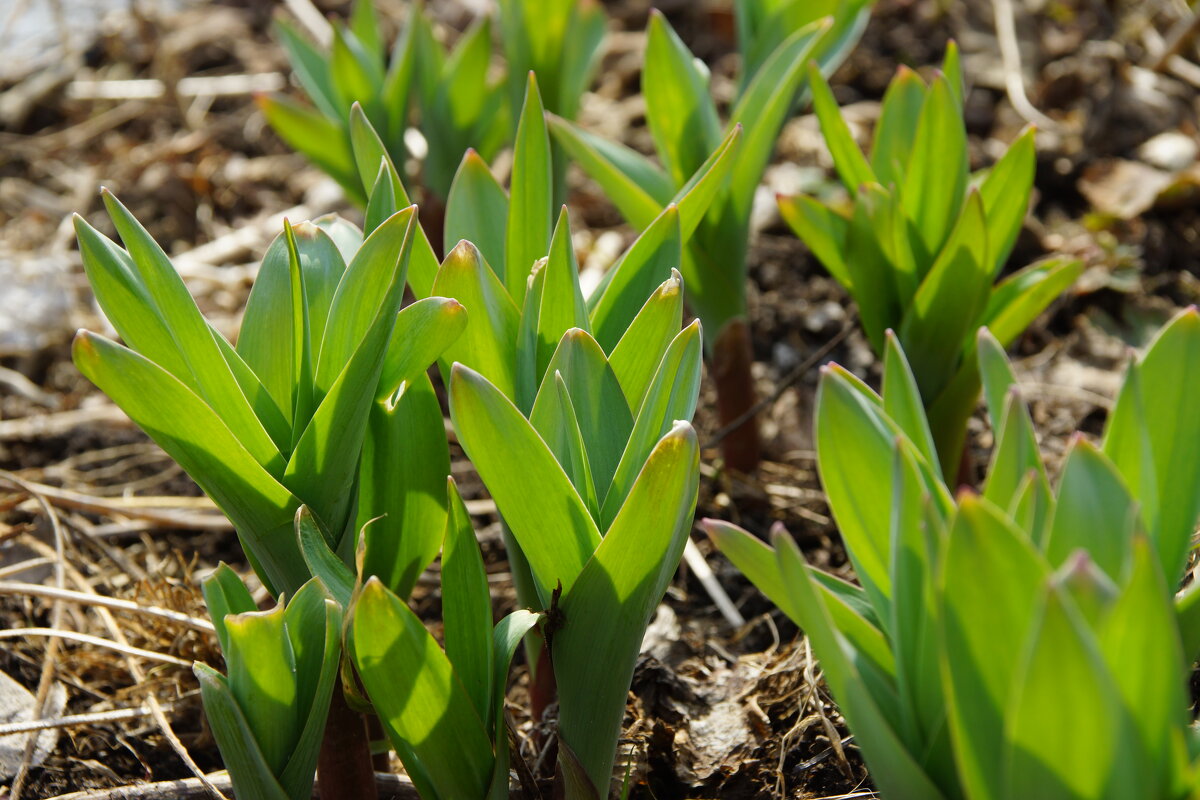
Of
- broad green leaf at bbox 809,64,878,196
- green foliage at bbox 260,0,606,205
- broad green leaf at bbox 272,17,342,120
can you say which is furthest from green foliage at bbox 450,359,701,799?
broad green leaf at bbox 272,17,342,120

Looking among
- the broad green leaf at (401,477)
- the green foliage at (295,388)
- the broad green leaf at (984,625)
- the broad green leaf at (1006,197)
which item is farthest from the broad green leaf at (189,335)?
the broad green leaf at (1006,197)

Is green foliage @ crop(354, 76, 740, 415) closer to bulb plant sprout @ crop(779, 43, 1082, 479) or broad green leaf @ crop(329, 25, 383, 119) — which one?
bulb plant sprout @ crop(779, 43, 1082, 479)

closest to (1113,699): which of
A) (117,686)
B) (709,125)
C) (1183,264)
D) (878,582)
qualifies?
(878,582)

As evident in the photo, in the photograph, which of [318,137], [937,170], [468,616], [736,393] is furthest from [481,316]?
[318,137]

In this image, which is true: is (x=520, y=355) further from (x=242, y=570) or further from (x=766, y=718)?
(x=242, y=570)

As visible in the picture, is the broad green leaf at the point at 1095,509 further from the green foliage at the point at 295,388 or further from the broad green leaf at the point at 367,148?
the broad green leaf at the point at 367,148
